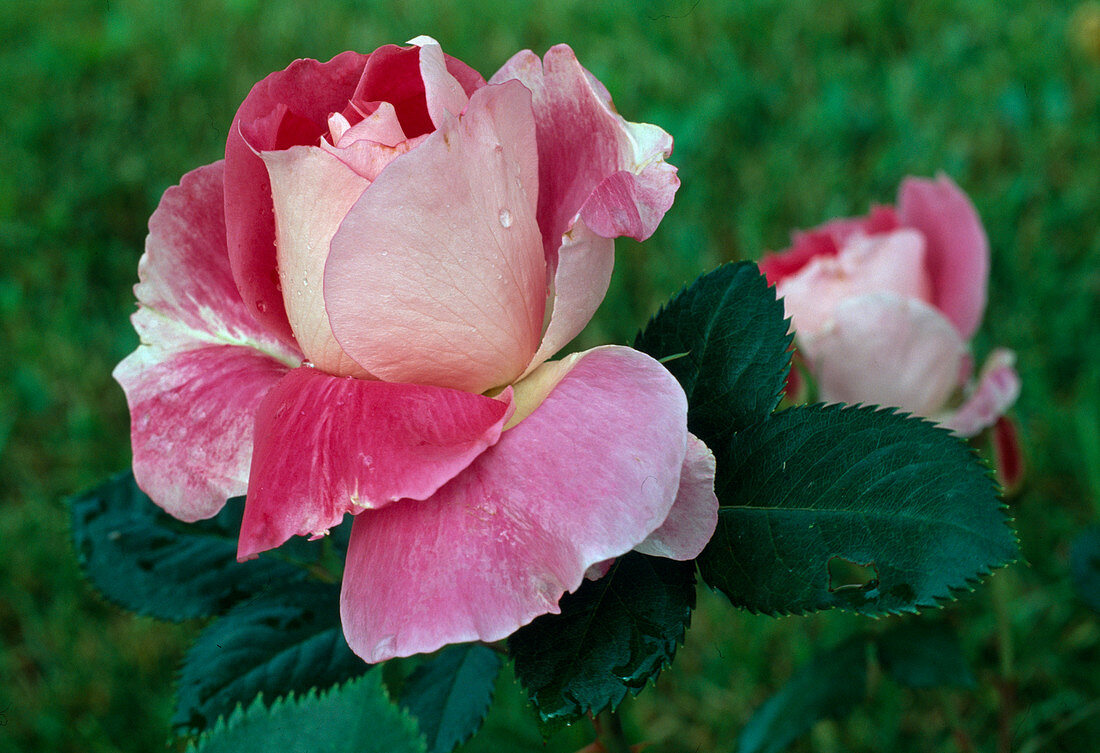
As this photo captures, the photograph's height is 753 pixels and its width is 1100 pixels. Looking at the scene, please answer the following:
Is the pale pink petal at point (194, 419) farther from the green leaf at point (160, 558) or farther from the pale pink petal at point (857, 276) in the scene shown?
the pale pink petal at point (857, 276)

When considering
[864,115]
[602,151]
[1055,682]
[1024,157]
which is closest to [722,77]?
[864,115]

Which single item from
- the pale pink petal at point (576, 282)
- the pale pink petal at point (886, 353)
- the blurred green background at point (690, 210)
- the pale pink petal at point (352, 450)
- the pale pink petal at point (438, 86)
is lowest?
the blurred green background at point (690, 210)

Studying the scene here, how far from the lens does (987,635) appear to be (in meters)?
1.14

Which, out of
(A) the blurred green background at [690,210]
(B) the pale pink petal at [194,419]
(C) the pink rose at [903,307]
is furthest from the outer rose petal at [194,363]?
(A) the blurred green background at [690,210]

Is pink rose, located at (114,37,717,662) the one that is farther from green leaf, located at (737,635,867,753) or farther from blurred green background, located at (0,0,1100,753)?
blurred green background, located at (0,0,1100,753)

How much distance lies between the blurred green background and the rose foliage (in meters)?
0.50

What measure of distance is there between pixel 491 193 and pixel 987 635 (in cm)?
100

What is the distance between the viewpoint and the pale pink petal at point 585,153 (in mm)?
386

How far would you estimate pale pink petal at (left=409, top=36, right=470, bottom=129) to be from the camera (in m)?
0.38

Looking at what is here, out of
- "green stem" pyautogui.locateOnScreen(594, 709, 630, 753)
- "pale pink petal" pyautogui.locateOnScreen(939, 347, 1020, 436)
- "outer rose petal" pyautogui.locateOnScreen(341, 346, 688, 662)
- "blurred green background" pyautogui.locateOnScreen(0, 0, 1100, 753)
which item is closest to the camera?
"outer rose petal" pyautogui.locateOnScreen(341, 346, 688, 662)

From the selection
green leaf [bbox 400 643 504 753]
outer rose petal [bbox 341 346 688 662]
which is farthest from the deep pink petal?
green leaf [bbox 400 643 504 753]

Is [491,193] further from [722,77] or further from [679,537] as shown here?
[722,77]

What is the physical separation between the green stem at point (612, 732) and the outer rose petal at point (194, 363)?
0.66 feet

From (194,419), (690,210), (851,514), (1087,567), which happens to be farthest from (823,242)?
(690,210)
